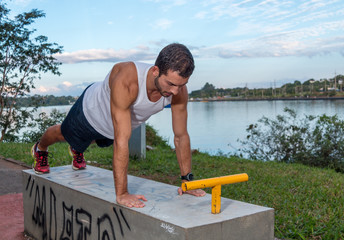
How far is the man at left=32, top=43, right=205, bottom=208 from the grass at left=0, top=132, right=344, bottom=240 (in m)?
1.61

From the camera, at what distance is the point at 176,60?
8.11 ft

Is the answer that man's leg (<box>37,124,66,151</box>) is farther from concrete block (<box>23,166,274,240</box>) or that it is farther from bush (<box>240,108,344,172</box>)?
bush (<box>240,108,344,172</box>)

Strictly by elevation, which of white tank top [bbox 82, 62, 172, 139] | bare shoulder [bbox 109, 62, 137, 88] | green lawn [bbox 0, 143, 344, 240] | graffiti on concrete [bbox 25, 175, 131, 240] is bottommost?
green lawn [bbox 0, 143, 344, 240]

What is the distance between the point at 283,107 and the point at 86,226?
7562 mm

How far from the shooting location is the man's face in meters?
2.51

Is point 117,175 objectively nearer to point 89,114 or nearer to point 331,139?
point 89,114

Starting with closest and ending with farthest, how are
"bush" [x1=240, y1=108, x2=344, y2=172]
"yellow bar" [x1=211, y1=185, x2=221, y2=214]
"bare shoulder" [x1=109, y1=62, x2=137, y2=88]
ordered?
"yellow bar" [x1=211, y1=185, x2=221, y2=214] < "bare shoulder" [x1=109, y1=62, x2=137, y2=88] < "bush" [x1=240, y1=108, x2=344, y2=172]

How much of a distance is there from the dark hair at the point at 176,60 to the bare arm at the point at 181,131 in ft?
1.84

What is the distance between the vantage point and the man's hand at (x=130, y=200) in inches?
98.2

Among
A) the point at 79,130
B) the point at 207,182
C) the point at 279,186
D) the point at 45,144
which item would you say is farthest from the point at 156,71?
the point at 279,186

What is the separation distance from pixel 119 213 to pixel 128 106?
0.73 m

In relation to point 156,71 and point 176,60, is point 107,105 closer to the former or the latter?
point 156,71

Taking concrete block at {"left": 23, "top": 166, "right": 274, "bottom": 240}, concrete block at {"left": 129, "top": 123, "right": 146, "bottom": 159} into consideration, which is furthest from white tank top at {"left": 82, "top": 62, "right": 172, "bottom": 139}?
concrete block at {"left": 129, "top": 123, "right": 146, "bottom": 159}

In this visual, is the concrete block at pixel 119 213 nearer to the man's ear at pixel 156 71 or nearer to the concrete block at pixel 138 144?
the man's ear at pixel 156 71
